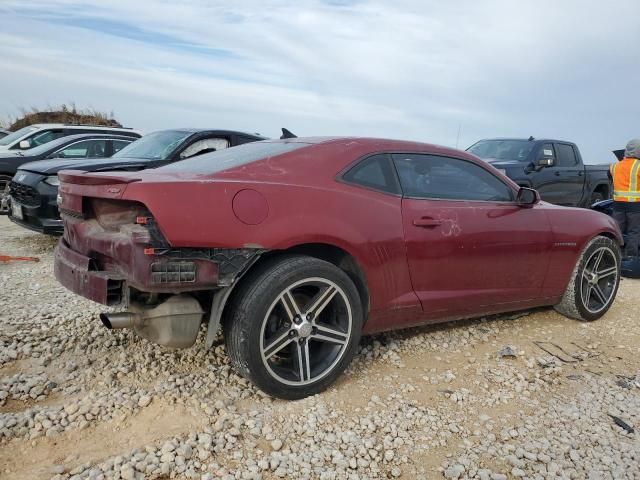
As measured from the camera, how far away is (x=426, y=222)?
360 cm

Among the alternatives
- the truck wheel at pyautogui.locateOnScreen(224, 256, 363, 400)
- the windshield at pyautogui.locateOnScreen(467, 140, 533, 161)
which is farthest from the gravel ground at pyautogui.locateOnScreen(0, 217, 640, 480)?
the windshield at pyautogui.locateOnScreen(467, 140, 533, 161)

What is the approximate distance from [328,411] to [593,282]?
2.99 meters

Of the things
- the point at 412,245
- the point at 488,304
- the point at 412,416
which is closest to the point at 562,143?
the point at 488,304

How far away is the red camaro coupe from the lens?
2.80 meters

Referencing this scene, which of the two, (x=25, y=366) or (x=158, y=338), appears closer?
(x=158, y=338)

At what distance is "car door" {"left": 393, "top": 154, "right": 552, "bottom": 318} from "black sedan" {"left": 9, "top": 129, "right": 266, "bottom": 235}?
387cm

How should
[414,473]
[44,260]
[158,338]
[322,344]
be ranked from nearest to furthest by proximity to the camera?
[414,473], [158,338], [322,344], [44,260]

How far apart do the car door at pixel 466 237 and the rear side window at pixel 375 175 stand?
3.5 inches

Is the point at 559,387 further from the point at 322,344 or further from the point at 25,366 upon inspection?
the point at 25,366

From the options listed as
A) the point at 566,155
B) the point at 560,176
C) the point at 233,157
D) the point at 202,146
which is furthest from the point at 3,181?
the point at 566,155

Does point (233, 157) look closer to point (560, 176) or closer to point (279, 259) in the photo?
point (279, 259)

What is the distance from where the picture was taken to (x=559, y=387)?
11.6 feet

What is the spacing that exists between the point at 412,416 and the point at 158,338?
A: 4.74 ft

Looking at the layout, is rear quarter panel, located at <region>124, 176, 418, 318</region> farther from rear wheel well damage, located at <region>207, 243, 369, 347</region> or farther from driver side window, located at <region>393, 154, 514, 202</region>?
driver side window, located at <region>393, 154, 514, 202</region>
